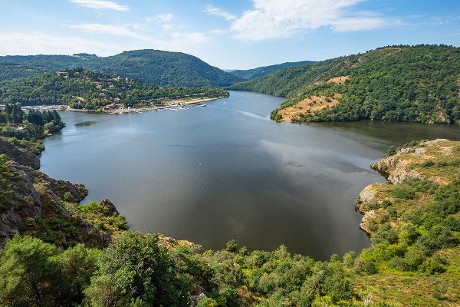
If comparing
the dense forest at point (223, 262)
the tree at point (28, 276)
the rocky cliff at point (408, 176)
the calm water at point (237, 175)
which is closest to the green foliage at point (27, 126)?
the calm water at point (237, 175)

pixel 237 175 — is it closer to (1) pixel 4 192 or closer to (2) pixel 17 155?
(1) pixel 4 192

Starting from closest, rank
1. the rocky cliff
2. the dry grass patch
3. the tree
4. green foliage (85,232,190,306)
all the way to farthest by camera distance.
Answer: the tree → green foliage (85,232,190,306) → the rocky cliff → the dry grass patch

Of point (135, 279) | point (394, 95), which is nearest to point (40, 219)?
point (135, 279)

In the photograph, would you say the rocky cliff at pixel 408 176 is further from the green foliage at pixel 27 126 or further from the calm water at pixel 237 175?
the green foliage at pixel 27 126

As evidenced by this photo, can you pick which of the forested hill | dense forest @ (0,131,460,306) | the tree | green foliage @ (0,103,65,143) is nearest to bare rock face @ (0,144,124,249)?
dense forest @ (0,131,460,306)

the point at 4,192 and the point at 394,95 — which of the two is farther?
the point at 394,95

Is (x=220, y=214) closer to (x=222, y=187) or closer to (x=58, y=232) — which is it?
(x=222, y=187)

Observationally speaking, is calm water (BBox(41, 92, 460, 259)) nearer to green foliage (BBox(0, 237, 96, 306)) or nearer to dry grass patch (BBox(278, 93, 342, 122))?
dry grass patch (BBox(278, 93, 342, 122))
